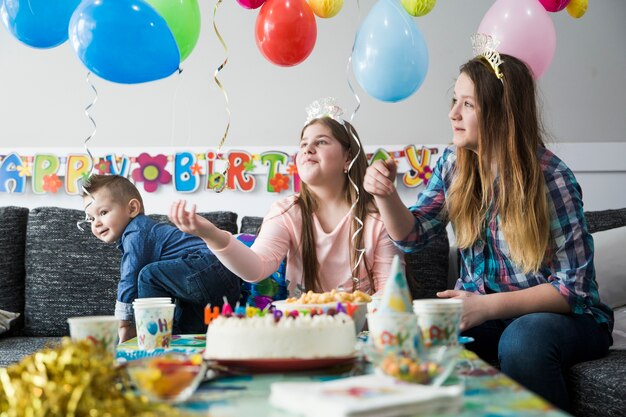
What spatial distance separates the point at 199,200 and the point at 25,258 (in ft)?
2.35

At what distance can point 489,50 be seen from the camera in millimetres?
1937

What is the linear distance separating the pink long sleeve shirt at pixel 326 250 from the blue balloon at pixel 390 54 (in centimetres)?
43

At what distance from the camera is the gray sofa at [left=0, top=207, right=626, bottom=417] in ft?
8.42

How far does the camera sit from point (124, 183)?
2529 millimetres

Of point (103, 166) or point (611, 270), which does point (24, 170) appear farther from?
point (611, 270)

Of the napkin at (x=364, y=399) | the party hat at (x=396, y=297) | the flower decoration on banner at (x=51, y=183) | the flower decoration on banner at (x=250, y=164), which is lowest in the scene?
the napkin at (x=364, y=399)

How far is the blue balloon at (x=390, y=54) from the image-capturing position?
1.98 m

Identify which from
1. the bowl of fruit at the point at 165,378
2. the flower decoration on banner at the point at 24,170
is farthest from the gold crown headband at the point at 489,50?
the flower decoration on banner at the point at 24,170

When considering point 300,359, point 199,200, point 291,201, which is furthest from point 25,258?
point 300,359

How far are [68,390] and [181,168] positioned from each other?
7.53 feet

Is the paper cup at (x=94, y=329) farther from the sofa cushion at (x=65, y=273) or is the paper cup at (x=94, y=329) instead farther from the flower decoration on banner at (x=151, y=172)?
the flower decoration on banner at (x=151, y=172)

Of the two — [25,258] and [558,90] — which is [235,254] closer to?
[25,258]

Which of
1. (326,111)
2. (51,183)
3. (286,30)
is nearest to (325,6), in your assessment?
(286,30)

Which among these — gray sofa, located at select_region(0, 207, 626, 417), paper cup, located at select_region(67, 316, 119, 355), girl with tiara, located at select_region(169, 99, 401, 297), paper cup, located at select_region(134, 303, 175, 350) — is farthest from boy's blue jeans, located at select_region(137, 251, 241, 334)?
paper cup, located at select_region(67, 316, 119, 355)
